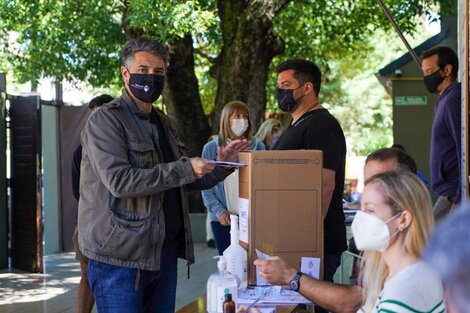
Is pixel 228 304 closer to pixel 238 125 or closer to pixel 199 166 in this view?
pixel 199 166

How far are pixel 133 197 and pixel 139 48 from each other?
0.77 metres

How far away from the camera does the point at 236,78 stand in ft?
41.3

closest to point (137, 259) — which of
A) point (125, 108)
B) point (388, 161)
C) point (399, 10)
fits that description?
point (125, 108)

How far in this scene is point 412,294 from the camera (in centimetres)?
239

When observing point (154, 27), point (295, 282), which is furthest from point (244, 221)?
point (154, 27)

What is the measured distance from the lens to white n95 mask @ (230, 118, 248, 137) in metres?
6.18

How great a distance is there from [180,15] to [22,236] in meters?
3.57

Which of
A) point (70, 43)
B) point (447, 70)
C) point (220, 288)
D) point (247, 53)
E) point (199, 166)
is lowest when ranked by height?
point (220, 288)

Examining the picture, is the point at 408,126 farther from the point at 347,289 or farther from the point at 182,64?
the point at 347,289

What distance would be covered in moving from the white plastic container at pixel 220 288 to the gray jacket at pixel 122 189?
0.32m

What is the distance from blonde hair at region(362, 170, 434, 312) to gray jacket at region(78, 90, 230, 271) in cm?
113

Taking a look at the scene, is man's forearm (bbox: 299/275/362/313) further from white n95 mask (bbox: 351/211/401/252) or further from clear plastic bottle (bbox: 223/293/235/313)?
white n95 mask (bbox: 351/211/401/252)

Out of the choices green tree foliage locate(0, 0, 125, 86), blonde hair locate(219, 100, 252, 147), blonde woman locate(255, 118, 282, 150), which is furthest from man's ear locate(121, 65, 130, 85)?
green tree foliage locate(0, 0, 125, 86)

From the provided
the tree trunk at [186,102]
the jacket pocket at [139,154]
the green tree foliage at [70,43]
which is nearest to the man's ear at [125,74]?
the jacket pocket at [139,154]
